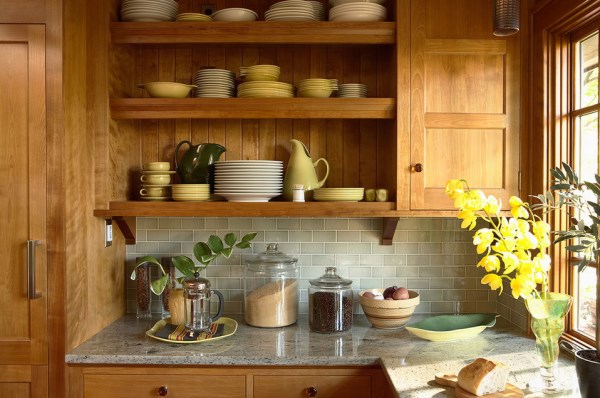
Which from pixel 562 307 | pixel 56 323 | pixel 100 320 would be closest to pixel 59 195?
pixel 56 323

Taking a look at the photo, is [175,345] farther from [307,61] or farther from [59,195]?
[307,61]

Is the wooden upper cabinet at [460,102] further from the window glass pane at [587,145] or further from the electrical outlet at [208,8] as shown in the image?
the electrical outlet at [208,8]

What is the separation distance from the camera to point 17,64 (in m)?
2.04

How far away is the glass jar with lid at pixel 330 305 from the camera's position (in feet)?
7.67

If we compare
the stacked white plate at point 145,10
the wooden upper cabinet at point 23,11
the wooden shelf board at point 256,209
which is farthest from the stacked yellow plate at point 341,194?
the wooden upper cabinet at point 23,11

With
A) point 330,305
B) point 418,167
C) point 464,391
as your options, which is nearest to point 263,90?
point 418,167

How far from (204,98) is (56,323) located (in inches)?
42.1

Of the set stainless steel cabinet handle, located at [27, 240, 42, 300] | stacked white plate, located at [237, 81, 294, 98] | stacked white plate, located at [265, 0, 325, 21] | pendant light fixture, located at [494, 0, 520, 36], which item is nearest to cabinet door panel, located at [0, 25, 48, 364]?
stainless steel cabinet handle, located at [27, 240, 42, 300]

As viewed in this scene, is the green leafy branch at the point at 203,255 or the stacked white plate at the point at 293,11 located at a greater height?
the stacked white plate at the point at 293,11

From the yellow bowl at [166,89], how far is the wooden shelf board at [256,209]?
474 mm

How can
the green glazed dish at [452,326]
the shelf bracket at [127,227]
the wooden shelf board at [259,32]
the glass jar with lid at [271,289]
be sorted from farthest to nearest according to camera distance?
1. the shelf bracket at [127,227]
2. the glass jar with lid at [271,289]
3. the wooden shelf board at [259,32]
4. the green glazed dish at [452,326]

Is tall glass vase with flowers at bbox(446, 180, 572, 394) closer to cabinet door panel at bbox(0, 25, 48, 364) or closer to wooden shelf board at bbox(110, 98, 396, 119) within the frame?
wooden shelf board at bbox(110, 98, 396, 119)

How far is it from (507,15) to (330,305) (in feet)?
4.31

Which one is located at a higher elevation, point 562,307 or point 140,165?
point 140,165
